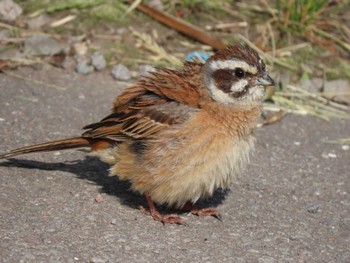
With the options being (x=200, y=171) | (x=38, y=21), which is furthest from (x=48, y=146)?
(x=38, y=21)

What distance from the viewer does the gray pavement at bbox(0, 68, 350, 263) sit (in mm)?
5039

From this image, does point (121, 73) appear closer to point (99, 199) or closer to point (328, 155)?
point (328, 155)

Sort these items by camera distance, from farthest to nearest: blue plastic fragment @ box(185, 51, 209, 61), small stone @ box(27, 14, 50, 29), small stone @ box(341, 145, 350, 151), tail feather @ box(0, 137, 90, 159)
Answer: small stone @ box(27, 14, 50, 29), blue plastic fragment @ box(185, 51, 209, 61), small stone @ box(341, 145, 350, 151), tail feather @ box(0, 137, 90, 159)

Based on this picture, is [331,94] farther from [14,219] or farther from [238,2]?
[14,219]

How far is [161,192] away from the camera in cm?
552

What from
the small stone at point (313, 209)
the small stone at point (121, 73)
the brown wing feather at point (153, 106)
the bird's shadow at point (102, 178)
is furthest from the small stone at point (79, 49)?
A: the small stone at point (313, 209)

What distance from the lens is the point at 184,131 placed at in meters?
5.44

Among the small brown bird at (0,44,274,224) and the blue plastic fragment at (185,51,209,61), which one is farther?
the blue plastic fragment at (185,51,209,61)

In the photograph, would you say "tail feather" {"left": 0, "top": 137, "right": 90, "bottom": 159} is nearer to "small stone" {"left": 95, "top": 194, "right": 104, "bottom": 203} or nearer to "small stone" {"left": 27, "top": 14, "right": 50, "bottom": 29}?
"small stone" {"left": 95, "top": 194, "right": 104, "bottom": 203}

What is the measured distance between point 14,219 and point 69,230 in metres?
0.39

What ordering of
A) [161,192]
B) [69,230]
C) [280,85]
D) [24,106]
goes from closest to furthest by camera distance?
[69,230] → [161,192] → [24,106] → [280,85]

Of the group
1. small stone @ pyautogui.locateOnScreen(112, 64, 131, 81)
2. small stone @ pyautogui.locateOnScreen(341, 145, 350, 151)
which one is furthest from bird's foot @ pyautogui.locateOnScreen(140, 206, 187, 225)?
small stone @ pyautogui.locateOnScreen(112, 64, 131, 81)

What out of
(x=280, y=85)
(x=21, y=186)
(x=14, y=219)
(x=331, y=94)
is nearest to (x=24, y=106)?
(x=21, y=186)

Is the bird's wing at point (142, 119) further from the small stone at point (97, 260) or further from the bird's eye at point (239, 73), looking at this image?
the small stone at point (97, 260)
